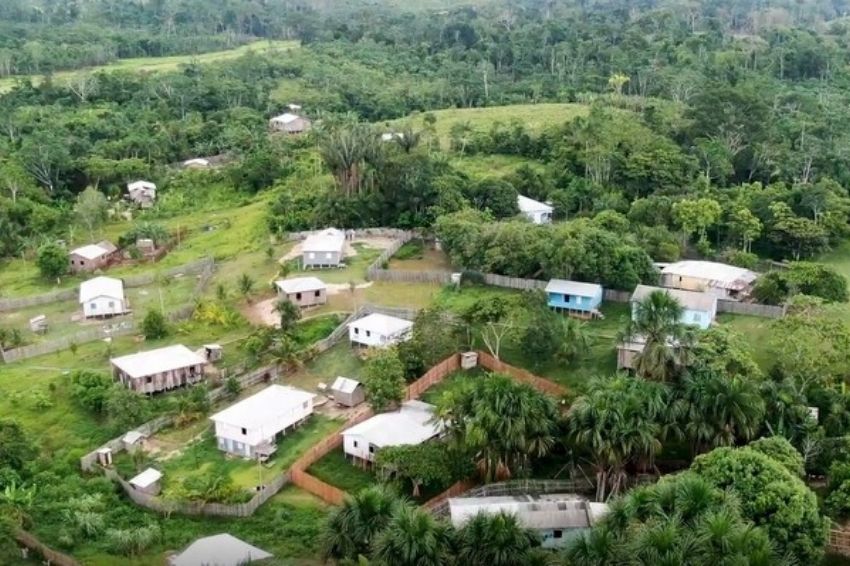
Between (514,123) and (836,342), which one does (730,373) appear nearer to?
(836,342)

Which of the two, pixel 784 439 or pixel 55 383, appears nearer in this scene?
pixel 784 439

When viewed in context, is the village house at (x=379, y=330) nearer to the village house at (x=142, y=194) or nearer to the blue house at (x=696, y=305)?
the blue house at (x=696, y=305)

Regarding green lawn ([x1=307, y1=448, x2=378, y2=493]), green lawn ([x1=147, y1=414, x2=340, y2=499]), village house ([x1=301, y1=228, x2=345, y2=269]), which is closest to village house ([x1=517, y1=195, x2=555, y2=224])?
village house ([x1=301, y1=228, x2=345, y2=269])

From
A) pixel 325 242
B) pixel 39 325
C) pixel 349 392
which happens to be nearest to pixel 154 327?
pixel 39 325

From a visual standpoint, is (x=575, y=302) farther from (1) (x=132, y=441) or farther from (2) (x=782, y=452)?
(1) (x=132, y=441)

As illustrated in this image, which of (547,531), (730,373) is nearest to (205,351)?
(547,531)

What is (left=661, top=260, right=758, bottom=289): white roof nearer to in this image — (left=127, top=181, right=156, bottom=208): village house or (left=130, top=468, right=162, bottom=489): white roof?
(left=130, top=468, right=162, bottom=489): white roof
